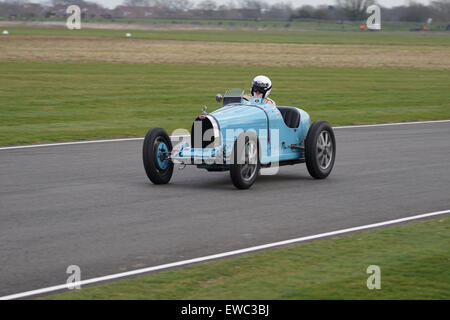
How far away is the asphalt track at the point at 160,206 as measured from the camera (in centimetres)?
780

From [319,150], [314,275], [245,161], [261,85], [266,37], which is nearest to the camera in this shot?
[314,275]

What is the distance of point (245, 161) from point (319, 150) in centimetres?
173

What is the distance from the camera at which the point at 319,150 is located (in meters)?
12.4

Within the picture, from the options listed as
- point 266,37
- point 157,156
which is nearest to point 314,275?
point 157,156

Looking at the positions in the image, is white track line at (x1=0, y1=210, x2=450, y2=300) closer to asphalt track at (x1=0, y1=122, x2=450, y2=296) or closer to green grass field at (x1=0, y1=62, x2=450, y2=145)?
asphalt track at (x1=0, y1=122, x2=450, y2=296)

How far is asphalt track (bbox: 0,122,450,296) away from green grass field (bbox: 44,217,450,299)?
0.48 m

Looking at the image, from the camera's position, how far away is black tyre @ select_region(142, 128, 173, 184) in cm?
1136

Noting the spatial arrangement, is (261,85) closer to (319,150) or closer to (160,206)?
(319,150)

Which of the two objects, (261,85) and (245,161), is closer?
(245,161)

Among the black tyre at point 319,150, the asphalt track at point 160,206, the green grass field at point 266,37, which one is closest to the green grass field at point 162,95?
the asphalt track at point 160,206

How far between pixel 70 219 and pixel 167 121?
39.0 feet

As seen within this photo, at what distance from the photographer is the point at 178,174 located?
503 inches

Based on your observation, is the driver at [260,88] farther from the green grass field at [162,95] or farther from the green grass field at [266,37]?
the green grass field at [266,37]
